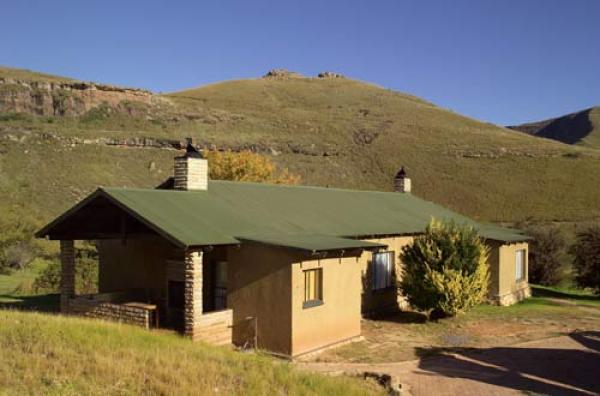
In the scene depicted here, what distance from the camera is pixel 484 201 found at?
194ft

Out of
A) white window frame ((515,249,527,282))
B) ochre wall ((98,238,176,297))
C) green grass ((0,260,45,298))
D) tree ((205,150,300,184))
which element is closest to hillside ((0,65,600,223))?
green grass ((0,260,45,298))

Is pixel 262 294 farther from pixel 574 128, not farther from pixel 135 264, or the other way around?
pixel 574 128

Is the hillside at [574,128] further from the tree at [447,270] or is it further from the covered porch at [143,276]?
the covered porch at [143,276]

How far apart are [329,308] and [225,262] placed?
2.84 metres

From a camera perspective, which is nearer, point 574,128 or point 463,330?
point 463,330

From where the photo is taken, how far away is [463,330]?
18.2 meters

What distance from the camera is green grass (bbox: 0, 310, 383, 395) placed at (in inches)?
336

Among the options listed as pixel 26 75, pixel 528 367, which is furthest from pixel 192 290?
pixel 26 75

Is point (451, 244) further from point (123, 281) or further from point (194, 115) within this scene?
point (194, 115)

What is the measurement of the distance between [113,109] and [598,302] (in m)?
65.5

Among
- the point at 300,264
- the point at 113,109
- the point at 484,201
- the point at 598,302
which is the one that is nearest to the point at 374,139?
the point at 484,201

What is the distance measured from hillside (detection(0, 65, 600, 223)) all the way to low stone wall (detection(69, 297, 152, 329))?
21688 mm

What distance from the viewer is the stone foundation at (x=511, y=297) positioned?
77.5ft

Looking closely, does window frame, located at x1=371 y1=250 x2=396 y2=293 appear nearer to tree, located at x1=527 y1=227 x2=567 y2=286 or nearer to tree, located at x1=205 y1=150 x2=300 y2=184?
tree, located at x1=527 y1=227 x2=567 y2=286
